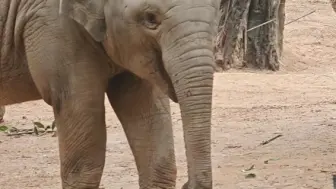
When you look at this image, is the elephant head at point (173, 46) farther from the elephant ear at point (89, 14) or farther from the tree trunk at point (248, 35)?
the tree trunk at point (248, 35)

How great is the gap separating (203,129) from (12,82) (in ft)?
6.65

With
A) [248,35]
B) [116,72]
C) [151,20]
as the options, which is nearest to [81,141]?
[116,72]

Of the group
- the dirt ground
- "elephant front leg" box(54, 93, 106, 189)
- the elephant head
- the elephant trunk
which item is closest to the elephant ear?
the elephant head

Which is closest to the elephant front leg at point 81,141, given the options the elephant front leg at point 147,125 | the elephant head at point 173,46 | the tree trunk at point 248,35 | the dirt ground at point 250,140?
the elephant front leg at point 147,125

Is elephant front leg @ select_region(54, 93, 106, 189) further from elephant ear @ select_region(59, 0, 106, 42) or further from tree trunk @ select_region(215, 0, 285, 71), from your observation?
tree trunk @ select_region(215, 0, 285, 71)

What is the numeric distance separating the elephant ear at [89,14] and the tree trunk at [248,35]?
898cm

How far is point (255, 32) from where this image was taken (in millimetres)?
15312

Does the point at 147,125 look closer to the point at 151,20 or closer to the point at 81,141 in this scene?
the point at 81,141

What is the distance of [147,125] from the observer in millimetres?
6688

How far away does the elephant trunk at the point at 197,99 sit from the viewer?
5129mm

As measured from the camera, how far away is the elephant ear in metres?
5.83

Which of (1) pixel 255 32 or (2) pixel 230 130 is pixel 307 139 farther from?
(1) pixel 255 32

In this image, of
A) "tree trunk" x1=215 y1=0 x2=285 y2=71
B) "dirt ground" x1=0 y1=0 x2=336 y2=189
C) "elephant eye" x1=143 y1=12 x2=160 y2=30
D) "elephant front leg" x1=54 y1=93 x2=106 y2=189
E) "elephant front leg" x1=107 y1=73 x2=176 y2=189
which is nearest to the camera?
"elephant eye" x1=143 y1=12 x2=160 y2=30

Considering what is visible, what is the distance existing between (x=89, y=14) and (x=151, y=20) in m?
0.53
